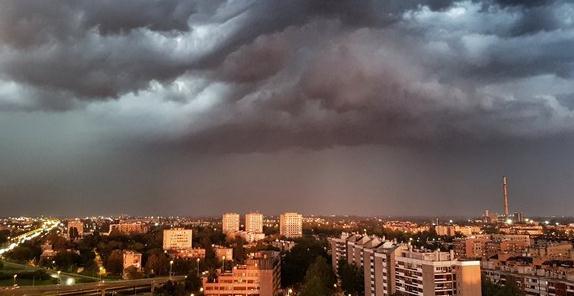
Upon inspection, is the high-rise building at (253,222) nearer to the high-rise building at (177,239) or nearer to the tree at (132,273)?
the high-rise building at (177,239)

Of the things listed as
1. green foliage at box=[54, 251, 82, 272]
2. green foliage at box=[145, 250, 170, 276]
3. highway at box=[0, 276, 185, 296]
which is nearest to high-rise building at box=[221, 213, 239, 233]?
green foliage at box=[54, 251, 82, 272]

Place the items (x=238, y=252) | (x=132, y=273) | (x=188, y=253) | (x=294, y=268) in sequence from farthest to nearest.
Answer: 1. (x=238, y=252)
2. (x=188, y=253)
3. (x=132, y=273)
4. (x=294, y=268)

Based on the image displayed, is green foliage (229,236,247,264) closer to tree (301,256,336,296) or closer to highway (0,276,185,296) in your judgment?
highway (0,276,185,296)

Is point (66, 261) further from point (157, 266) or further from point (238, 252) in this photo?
point (238, 252)

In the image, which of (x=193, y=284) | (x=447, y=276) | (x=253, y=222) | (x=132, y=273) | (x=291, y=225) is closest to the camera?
(x=447, y=276)

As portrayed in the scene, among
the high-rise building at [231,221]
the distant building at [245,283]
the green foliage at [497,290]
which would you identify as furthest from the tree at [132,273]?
the high-rise building at [231,221]

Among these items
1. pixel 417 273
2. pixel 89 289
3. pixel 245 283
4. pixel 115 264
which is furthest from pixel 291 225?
pixel 417 273
